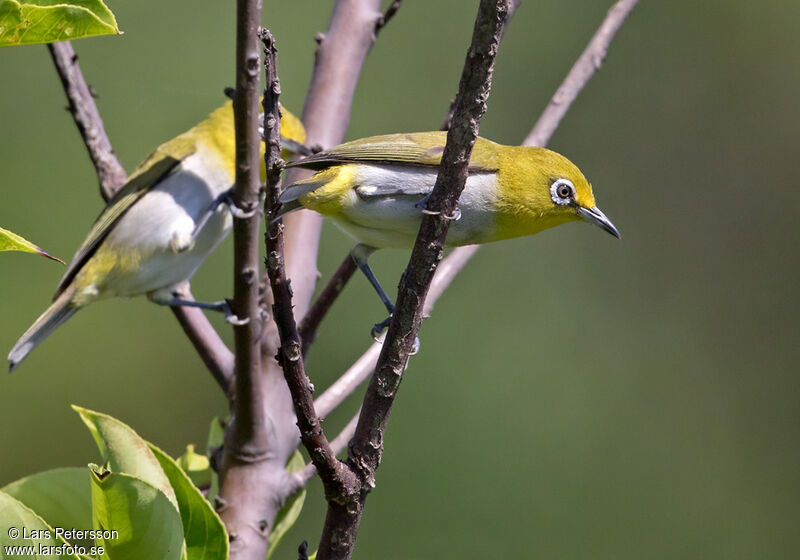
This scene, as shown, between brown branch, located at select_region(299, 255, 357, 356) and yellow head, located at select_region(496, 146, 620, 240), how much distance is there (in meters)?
0.44

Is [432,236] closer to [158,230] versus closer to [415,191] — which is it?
[415,191]

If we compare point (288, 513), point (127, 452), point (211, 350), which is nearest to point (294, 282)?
point (211, 350)

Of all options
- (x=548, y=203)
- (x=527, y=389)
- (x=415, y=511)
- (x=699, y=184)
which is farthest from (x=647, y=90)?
(x=548, y=203)

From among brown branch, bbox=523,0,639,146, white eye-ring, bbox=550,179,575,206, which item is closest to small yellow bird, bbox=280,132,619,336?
white eye-ring, bbox=550,179,575,206

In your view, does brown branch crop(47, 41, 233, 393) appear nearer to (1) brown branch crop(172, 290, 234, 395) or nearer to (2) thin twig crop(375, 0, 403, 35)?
(1) brown branch crop(172, 290, 234, 395)

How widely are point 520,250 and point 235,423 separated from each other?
175 inches

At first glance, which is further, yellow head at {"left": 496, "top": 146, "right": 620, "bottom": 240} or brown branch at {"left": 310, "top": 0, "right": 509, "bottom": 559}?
yellow head at {"left": 496, "top": 146, "right": 620, "bottom": 240}

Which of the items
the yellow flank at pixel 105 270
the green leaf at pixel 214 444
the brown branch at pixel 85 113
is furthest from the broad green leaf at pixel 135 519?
the yellow flank at pixel 105 270

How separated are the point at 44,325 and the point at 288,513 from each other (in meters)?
1.46

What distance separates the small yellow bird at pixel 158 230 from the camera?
3.56m

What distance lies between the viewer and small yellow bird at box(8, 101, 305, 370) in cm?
356

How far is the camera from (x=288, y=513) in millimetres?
2395

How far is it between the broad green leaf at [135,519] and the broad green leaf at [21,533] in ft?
0.29

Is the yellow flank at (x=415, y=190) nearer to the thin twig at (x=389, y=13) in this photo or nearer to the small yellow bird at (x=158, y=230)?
the thin twig at (x=389, y=13)
